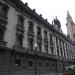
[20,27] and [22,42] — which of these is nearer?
[22,42]

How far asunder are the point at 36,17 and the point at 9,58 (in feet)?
38.2

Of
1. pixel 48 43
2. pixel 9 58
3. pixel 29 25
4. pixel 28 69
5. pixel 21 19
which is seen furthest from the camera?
pixel 48 43

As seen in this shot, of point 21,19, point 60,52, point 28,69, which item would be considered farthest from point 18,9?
point 60,52

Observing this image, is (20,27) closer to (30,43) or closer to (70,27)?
(30,43)

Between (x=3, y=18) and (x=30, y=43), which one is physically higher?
(x=3, y=18)

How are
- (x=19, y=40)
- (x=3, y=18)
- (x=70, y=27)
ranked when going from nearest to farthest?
1. (x=3, y=18)
2. (x=19, y=40)
3. (x=70, y=27)

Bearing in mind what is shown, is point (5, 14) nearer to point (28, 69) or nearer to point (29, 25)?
point (29, 25)

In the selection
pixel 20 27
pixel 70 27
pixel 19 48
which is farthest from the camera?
pixel 70 27

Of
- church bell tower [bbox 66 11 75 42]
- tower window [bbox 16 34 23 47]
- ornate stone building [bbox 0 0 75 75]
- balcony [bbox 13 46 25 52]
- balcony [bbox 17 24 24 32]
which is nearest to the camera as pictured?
ornate stone building [bbox 0 0 75 75]

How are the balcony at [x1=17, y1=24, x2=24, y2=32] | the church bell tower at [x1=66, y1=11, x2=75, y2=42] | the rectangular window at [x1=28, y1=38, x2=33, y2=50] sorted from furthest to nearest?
the church bell tower at [x1=66, y1=11, x2=75, y2=42] < the rectangular window at [x1=28, y1=38, x2=33, y2=50] < the balcony at [x1=17, y1=24, x2=24, y2=32]

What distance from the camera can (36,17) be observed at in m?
24.6

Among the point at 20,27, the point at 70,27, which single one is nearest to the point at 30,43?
the point at 20,27

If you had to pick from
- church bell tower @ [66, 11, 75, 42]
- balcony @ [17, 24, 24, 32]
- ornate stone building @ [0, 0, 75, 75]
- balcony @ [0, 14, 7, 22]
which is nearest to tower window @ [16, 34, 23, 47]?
ornate stone building @ [0, 0, 75, 75]

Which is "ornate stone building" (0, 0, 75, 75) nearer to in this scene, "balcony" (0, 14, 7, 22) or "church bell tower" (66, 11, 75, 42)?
"balcony" (0, 14, 7, 22)
